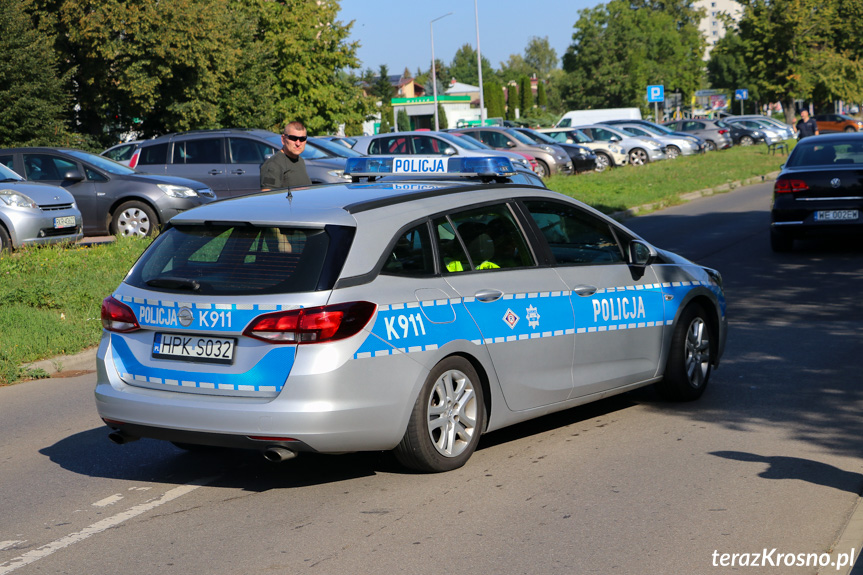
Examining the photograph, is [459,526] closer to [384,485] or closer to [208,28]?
[384,485]

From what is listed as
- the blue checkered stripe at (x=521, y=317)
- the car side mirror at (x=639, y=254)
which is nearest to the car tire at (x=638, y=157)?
the blue checkered stripe at (x=521, y=317)

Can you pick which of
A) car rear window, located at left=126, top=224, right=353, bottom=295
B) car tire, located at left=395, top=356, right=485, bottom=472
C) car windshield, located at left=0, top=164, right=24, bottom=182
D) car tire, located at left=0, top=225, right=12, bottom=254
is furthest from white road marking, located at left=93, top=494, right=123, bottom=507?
car windshield, located at left=0, top=164, right=24, bottom=182

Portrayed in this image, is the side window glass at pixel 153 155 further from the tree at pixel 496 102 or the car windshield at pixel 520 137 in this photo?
the tree at pixel 496 102

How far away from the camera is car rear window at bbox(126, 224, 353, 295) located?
16.9 ft

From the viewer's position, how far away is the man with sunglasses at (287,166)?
9.92m

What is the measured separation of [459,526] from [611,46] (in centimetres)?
9184

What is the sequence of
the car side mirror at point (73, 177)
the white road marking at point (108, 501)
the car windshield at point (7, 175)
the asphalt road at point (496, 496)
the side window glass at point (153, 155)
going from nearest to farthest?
the asphalt road at point (496, 496)
the white road marking at point (108, 501)
the car windshield at point (7, 175)
the car side mirror at point (73, 177)
the side window glass at point (153, 155)

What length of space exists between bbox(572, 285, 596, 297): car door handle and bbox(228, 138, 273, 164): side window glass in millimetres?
15169

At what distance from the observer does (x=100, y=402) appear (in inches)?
220

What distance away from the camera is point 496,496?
5289 millimetres

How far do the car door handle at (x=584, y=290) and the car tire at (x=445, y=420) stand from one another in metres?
0.99

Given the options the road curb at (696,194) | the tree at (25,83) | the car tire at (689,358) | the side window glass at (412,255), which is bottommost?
the car tire at (689,358)

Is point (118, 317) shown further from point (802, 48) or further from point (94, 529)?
point (802, 48)

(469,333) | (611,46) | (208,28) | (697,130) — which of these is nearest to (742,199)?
(208,28)
